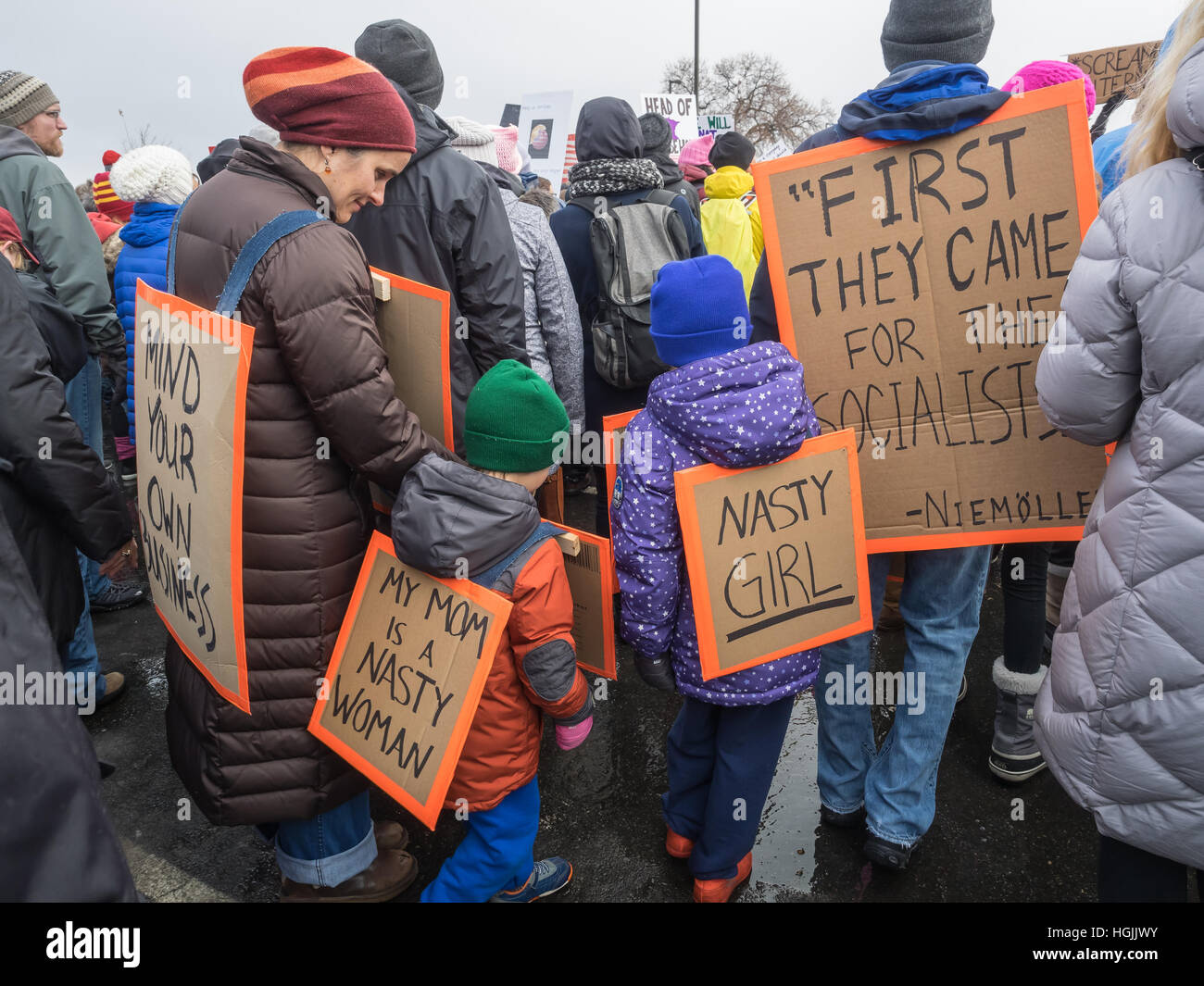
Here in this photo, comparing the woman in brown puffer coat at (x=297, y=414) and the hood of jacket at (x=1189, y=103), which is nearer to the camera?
the hood of jacket at (x=1189, y=103)

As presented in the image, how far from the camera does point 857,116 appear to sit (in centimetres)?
203

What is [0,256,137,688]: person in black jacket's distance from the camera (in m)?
2.15

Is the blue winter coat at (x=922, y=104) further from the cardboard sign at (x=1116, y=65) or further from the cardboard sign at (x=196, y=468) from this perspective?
the cardboard sign at (x=1116, y=65)

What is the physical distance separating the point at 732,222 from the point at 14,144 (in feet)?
12.2

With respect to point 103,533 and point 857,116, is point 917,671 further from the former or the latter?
point 103,533

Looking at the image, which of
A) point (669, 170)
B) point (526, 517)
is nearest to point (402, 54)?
point (526, 517)

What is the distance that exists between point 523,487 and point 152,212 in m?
2.94

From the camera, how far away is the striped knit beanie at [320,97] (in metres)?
1.77

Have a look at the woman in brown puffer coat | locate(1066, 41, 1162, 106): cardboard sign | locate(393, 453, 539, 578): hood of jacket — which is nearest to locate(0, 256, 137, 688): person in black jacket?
the woman in brown puffer coat

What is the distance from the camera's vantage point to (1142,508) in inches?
57.3

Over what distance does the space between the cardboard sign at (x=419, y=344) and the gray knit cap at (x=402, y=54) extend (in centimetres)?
106

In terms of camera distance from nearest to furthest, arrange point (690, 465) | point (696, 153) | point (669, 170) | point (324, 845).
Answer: point (690, 465), point (324, 845), point (669, 170), point (696, 153)

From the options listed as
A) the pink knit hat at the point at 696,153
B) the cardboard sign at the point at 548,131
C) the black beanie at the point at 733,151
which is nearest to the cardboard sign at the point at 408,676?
the black beanie at the point at 733,151

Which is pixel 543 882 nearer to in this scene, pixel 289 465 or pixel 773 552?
pixel 773 552
